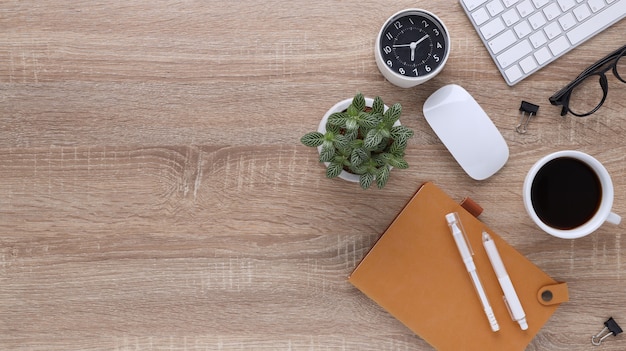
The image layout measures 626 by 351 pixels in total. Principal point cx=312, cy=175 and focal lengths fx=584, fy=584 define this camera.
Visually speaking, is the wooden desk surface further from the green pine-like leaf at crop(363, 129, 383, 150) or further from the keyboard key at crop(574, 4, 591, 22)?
the green pine-like leaf at crop(363, 129, 383, 150)

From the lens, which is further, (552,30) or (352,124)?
(552,30)

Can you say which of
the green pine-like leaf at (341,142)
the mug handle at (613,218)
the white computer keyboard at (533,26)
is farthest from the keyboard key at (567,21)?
the green pine-like leaf at (341,142)

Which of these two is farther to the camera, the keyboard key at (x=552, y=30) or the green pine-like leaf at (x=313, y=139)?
the keyboard key at (x=552, y=30)

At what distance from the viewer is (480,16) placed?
85 cm

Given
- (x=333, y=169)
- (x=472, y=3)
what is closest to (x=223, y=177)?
(x=333, y=169)

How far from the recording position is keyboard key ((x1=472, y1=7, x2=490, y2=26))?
0.85m

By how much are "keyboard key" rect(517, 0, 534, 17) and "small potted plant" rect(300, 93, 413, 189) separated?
28 centimetres

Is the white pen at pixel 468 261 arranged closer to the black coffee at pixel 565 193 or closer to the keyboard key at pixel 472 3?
the black coffee at pixel 565 193

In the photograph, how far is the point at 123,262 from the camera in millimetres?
889

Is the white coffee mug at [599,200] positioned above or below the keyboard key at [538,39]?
below

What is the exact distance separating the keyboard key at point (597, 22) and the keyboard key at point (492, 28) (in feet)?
0.33

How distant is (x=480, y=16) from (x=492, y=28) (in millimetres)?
25

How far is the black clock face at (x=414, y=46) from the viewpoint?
823 mm

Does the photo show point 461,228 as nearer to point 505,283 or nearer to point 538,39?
point 505,283
